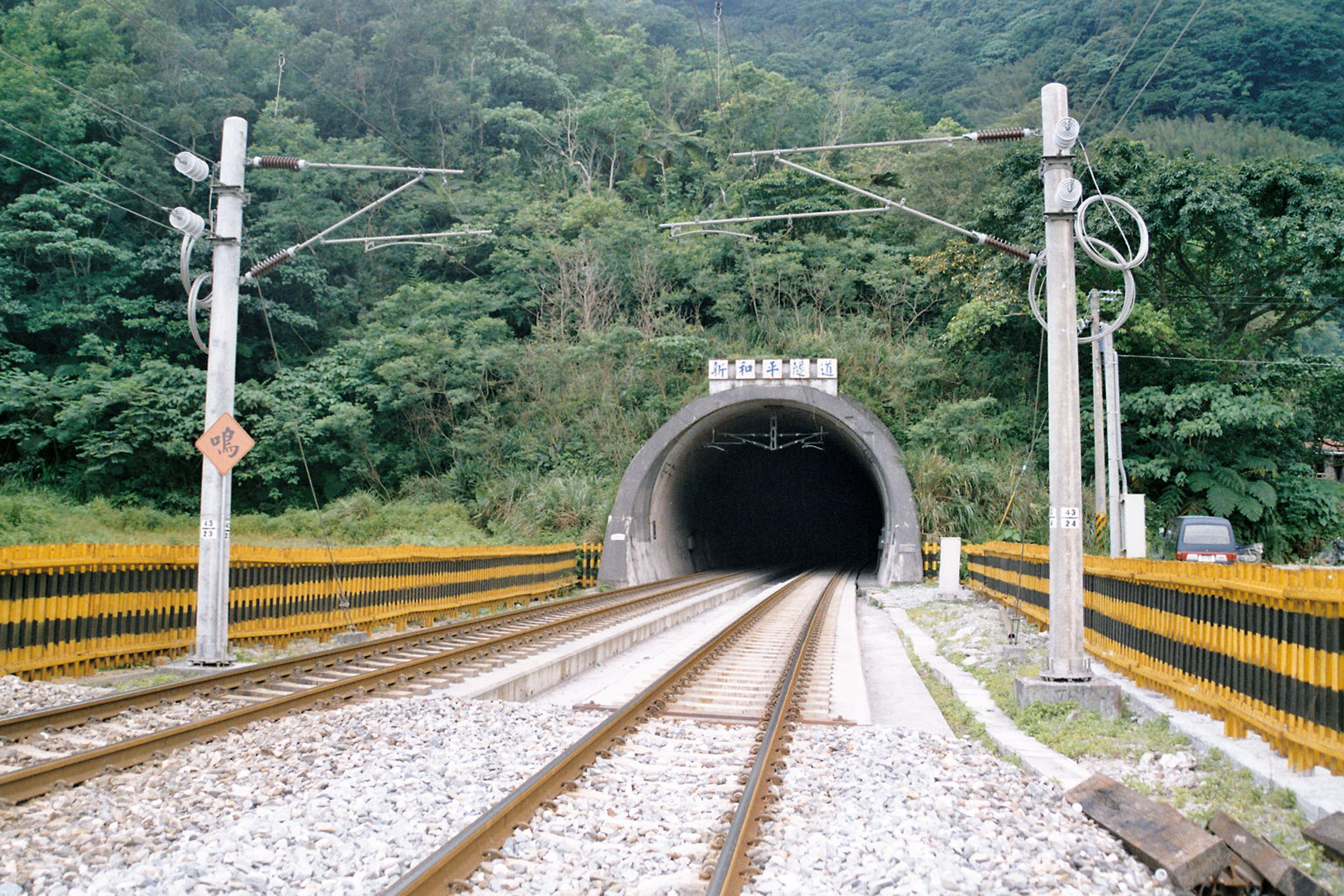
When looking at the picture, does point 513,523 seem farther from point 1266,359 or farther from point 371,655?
point 1266,359

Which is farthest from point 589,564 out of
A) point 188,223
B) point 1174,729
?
point 1174,729

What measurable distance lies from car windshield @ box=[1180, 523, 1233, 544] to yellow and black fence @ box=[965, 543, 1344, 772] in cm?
1322

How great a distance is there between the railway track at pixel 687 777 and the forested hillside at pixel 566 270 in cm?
1480

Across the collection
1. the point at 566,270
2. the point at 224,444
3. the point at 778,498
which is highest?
the point at 566,270

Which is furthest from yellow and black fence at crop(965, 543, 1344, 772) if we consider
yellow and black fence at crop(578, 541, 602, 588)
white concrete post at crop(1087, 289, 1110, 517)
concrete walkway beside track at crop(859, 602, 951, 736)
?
yellow and black fence at crop(578, 541, 602, 588)

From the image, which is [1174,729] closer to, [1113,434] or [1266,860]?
[1266,860]

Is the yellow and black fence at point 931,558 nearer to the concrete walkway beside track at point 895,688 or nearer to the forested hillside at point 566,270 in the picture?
the forested hillside at point 566,270

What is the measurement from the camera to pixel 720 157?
43.7 metres

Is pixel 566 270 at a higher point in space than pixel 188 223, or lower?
higher

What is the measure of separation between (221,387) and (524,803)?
6.80 m

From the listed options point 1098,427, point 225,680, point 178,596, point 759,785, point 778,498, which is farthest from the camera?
point 778,498

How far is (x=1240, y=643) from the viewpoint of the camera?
6.37 meters

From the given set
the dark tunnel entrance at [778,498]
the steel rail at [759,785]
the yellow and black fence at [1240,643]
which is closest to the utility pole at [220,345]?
the steel rail at [759,785]

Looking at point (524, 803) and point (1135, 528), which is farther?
point (1135, 528)
